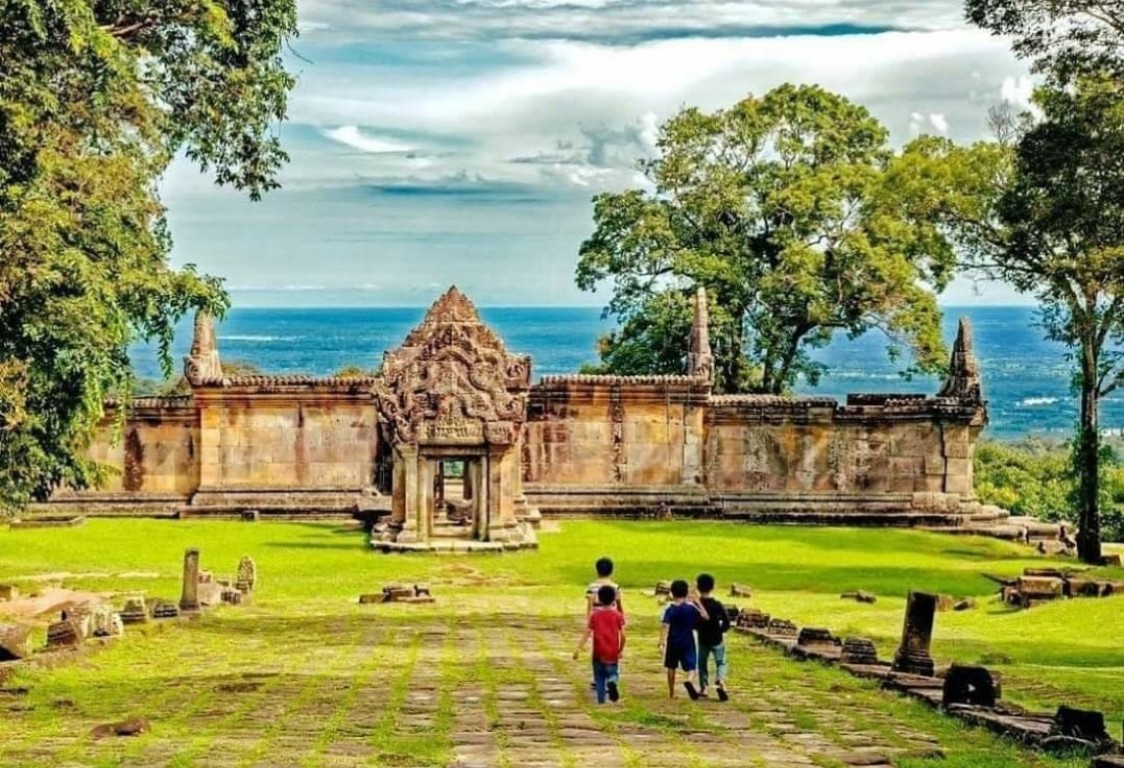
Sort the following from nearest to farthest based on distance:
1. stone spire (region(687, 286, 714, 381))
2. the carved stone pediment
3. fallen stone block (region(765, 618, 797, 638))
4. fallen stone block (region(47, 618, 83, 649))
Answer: fallen stone block (region(47, 618, 83, 649))
fallen stone block (region(765, 618, 797, 638))
the carved stone pediment
stone spire (region(687, 286, 714, 381))

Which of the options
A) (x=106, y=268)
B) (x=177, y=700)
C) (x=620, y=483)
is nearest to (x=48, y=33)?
(x=106, y=268)

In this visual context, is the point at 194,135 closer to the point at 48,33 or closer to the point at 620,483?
the point at 48,33

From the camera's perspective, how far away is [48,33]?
1945 cm

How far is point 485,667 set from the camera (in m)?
18.1

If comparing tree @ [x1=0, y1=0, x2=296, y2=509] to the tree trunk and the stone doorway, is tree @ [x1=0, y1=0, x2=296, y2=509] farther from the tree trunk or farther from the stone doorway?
the tree trunk

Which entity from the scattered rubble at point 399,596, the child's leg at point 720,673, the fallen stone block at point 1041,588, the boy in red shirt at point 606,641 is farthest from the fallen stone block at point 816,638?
the scattered rubble at point 399,596

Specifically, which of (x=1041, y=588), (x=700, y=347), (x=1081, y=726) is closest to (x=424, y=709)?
(x=1081, y=726)

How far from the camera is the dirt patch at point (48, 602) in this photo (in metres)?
24.7

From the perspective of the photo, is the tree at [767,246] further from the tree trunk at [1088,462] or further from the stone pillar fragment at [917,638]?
the stone pillar fragment at [917,638]

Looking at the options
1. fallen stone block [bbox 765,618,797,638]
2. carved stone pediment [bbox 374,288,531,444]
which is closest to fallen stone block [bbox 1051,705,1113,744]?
fallen stone block [bbox 765,618,797,638]

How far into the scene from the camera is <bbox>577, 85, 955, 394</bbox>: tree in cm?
4747

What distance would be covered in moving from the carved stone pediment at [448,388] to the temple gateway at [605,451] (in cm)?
531

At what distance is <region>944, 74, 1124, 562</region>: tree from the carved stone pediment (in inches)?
429

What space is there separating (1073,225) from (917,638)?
10610 mm
